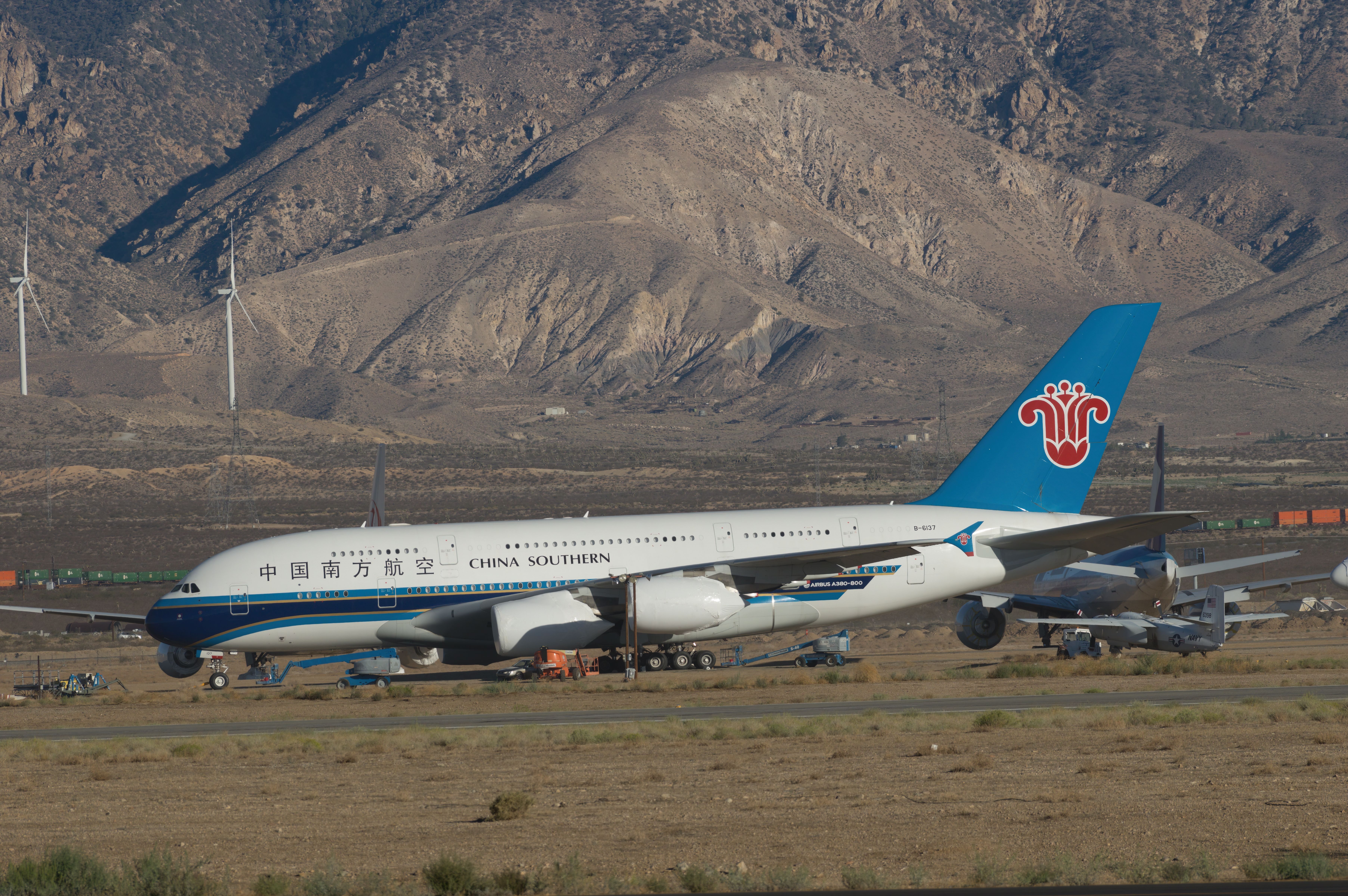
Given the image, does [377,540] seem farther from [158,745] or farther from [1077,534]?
[1077,534]

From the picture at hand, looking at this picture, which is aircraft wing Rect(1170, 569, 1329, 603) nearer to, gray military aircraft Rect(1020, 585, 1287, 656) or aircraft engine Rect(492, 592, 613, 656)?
gray military aircraft Rect(1020, 585, 1287, 656)

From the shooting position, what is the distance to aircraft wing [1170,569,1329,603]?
50031 mm

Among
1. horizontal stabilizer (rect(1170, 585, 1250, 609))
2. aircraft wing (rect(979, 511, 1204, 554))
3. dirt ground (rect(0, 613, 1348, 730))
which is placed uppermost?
aircraft wing (rect(979, 511, 1204, 554))

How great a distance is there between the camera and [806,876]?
17.1 m

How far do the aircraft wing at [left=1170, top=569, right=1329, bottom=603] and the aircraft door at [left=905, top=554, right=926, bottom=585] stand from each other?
29.6ft

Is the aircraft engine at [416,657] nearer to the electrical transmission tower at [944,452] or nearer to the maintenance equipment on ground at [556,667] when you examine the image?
the maintenance equipment on ground at [556,667]

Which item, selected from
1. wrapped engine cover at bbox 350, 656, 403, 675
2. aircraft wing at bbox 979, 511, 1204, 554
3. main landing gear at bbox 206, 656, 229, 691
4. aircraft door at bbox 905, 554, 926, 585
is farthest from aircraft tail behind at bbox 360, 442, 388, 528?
aircraft wing at bbox 979, 511, 1204, 554

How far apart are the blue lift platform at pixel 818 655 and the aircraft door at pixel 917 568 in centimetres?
381

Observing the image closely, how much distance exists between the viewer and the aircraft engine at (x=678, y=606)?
141 ft

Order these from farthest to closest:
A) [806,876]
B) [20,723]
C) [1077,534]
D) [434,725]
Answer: [1077,534], [20,723], [434,725], [806,876]

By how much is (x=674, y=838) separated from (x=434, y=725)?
50.0ft

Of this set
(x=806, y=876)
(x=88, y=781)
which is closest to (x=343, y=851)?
(x=806, y=876)

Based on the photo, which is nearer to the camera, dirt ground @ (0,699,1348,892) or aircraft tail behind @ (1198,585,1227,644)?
dirt ground @ (0,699,1348,892)

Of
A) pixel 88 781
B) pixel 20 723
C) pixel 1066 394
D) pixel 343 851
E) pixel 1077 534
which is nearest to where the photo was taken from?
pixel 343 851
